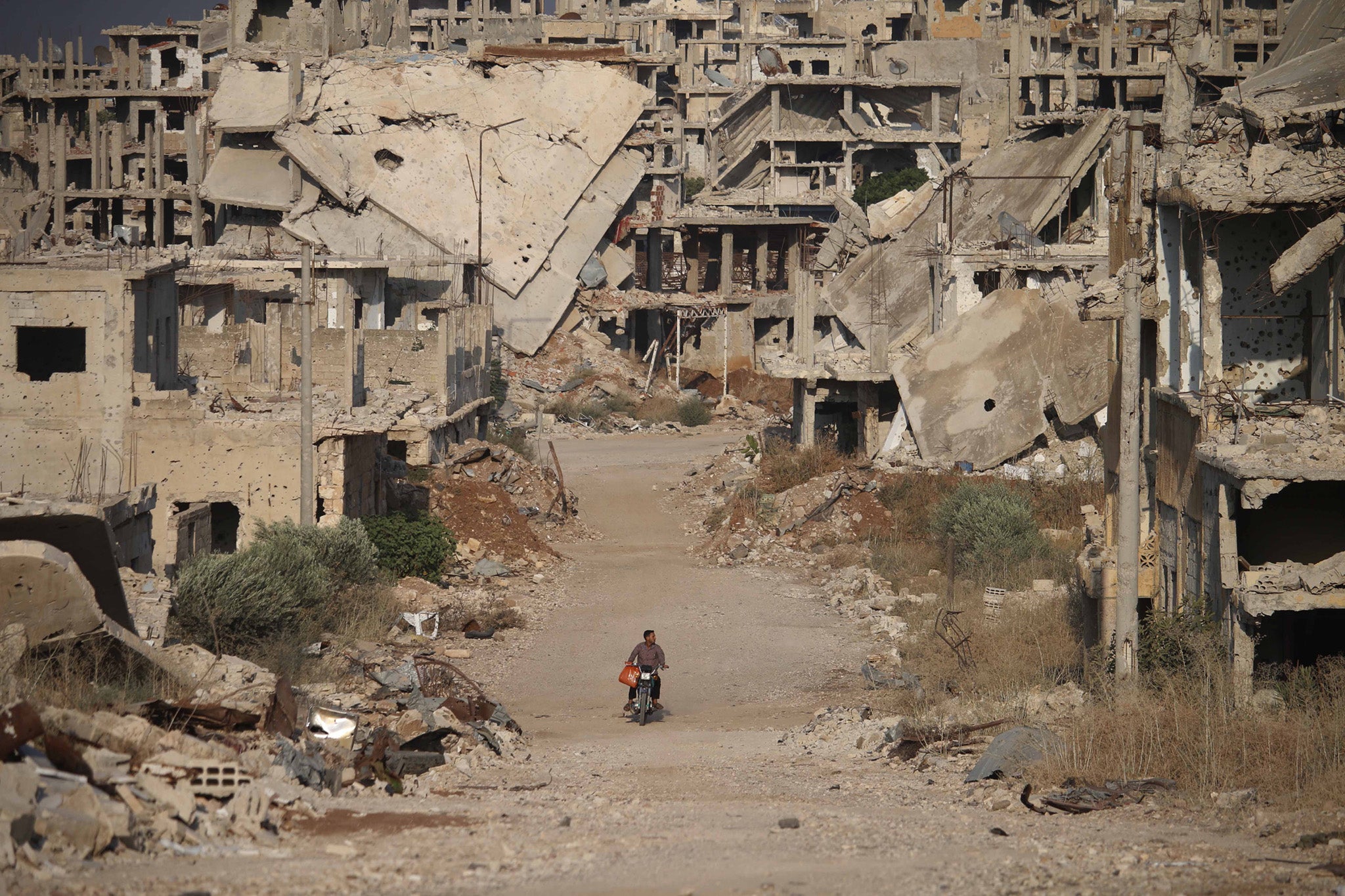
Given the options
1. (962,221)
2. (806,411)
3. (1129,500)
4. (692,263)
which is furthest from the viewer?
(692,263)

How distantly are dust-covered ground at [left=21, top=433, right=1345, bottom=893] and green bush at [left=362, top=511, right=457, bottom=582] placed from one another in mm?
4315

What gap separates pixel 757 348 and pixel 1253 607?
3884 centimetres

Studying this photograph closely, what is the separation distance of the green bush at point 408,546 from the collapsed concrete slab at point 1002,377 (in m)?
9.98

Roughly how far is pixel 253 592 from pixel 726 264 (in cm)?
3703

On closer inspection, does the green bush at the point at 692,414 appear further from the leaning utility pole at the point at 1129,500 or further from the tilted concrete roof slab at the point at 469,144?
the leaning utility pole at the point at 1129,500

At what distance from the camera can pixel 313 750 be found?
1238 centimetres

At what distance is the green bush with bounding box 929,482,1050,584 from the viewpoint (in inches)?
933

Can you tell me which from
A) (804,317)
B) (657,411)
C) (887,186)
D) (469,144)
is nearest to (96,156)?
(469,144)

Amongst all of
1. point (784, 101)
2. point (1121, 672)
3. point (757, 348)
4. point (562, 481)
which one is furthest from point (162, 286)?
point (784, 101)

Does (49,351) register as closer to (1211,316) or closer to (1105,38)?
(1211,316)

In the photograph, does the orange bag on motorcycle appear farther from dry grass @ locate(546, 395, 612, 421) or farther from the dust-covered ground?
dry grass @ locate(546, 395, 612, 421)

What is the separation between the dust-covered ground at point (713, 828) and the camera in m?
8.97

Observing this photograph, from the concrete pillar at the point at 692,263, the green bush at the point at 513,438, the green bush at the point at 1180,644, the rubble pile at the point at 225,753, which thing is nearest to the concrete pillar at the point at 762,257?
the concrete pillar at the point at 692,263

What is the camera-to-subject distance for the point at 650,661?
55.1 feet
